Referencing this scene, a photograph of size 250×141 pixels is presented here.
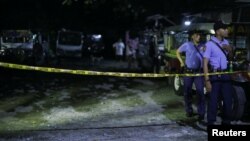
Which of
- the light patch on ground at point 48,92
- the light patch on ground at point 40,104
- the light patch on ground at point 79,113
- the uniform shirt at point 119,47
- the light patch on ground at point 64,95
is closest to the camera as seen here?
the light patch on ground at point 79,113

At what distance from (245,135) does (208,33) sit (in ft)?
20.4

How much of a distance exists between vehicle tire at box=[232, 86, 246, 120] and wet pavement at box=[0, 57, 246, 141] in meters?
0.83

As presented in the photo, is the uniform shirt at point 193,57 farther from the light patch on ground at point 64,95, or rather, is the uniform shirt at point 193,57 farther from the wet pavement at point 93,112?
the light patch on ground at point 64,95

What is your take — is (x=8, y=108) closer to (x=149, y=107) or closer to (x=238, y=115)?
(x=149, y=107)

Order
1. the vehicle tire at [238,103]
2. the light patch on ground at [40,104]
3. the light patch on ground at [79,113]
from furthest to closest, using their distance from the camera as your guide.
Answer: the light patch on ground at [40,104] < the light patch on ground at [79,113] < the vehicle tire at [238,103]

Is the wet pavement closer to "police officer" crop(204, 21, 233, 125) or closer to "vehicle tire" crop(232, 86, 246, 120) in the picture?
"police officer" crop(204, 21, 233, 125)

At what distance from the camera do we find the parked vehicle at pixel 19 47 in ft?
83.6

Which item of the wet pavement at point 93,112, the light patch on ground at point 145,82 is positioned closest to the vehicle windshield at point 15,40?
the wet pavement at point 93,112

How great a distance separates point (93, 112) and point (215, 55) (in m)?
3.68

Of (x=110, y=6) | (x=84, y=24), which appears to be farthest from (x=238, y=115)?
(x=84, y=24)

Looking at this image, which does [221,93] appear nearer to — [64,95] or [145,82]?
[64,95]

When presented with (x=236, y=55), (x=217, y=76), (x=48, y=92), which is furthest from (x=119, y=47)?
(x=217, y=76)

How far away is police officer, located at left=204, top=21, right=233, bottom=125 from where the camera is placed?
7.93 meters

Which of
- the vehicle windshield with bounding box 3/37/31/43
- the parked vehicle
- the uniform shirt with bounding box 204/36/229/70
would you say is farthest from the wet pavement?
the vehicle windshield with bounding box 3/37/31/43
